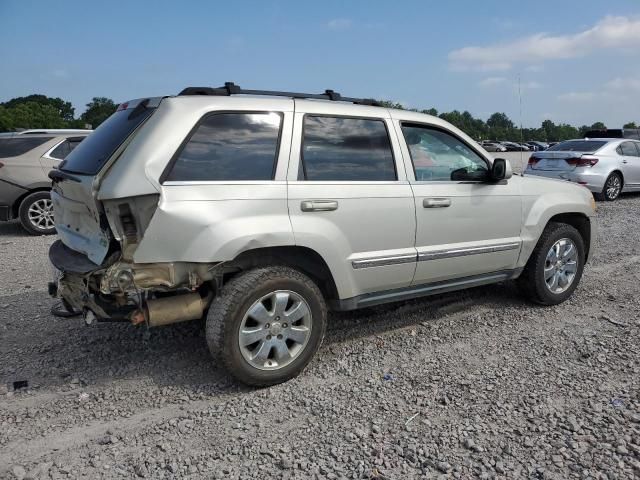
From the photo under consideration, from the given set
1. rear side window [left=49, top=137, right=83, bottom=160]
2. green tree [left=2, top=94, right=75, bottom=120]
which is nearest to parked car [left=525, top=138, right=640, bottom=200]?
rear side window [left=49, top=137, right=83, bottom=160]

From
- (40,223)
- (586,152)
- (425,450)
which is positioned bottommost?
(425,450)

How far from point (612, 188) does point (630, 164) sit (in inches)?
32.4

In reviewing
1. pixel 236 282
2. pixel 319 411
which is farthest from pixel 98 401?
pixel 319 411

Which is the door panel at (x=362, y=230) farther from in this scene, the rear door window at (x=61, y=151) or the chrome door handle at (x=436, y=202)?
the rear door window at (x=61, y=151)

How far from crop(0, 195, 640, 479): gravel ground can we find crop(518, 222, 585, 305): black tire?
0.56 ft

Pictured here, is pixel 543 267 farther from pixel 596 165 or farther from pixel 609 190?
pixel 609 190

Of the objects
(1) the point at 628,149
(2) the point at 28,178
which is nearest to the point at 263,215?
(2) the point at 28,178

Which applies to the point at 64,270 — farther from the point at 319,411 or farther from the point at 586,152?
the point at 586,152

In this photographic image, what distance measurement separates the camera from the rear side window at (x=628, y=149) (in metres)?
12.3

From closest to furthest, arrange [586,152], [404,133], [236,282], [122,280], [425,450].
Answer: [425,450] < [122,280] < [236,282] < [404,133] < [586,152]

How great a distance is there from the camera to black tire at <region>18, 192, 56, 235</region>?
8391 millimetres

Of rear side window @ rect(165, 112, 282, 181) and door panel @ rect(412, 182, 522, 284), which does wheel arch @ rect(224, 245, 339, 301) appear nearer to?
rear side window @ rect(165, 112, 282, 181)

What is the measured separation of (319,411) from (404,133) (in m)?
2.15

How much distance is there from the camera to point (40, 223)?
860cm
